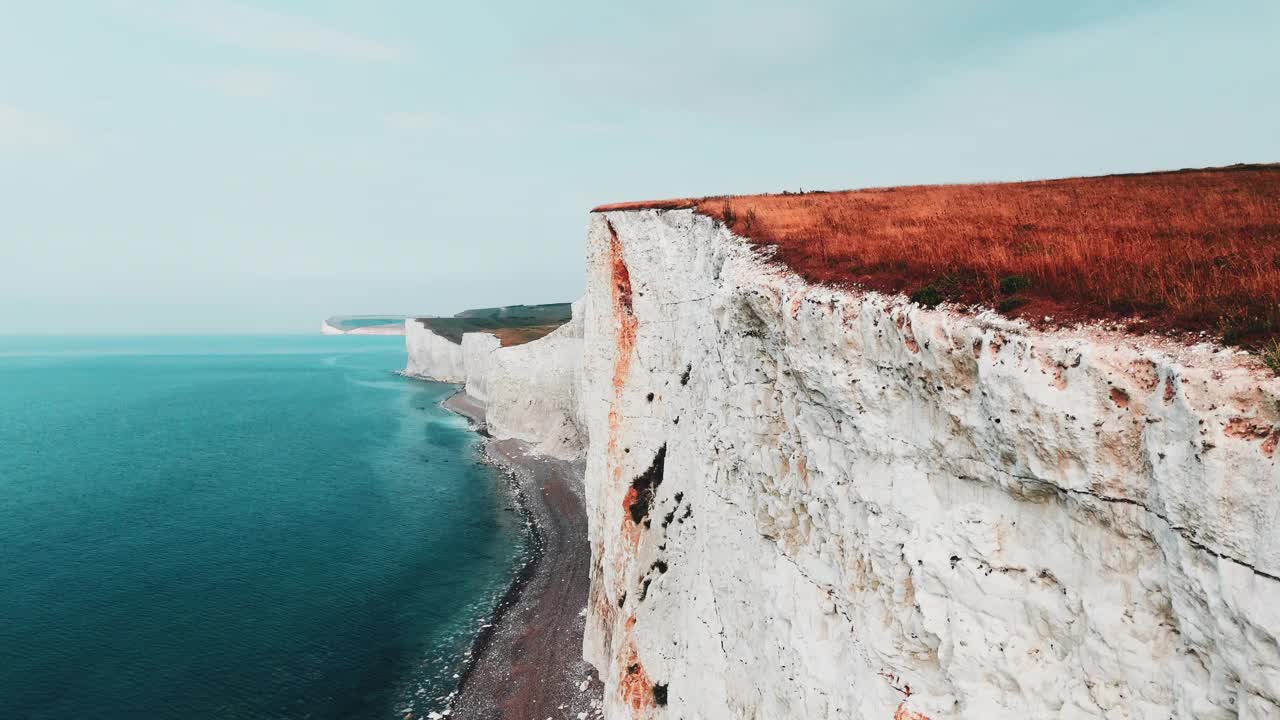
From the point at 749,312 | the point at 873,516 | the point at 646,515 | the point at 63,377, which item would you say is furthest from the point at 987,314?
the point at 63,377

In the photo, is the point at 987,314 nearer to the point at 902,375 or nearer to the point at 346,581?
the point at 902,375

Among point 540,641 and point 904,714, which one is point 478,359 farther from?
point 904,714

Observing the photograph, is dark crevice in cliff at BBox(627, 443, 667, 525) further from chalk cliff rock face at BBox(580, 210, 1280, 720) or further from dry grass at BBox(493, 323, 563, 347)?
dry grass at BBox(493, 323, 563, 347)

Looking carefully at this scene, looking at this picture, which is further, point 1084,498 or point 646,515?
point 646,515

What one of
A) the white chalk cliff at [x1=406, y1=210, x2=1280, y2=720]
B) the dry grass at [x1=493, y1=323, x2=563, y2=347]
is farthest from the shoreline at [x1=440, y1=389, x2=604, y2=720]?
the dry grass at [x1=493, y1=323, x2=563, y2=347]

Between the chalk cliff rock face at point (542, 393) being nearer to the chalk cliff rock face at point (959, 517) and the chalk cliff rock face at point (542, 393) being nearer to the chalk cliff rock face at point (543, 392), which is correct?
the chalk cliff rock face at point (543, 392)

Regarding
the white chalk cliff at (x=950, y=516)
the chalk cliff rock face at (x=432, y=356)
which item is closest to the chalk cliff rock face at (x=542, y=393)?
the white chalk cliff at (x=950, y=516)

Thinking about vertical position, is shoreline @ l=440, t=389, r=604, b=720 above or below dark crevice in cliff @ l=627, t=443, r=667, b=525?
below
